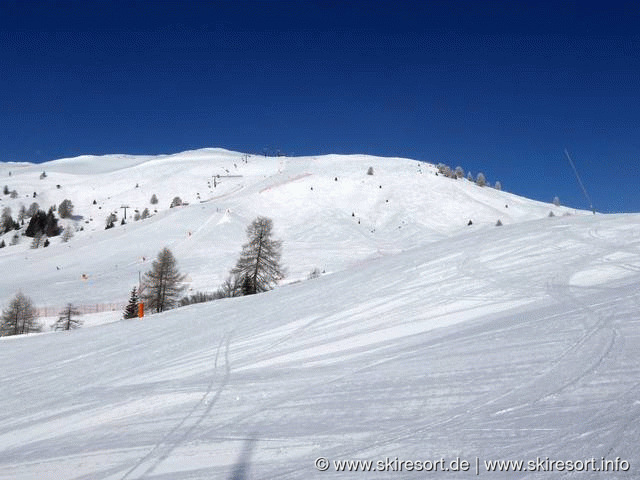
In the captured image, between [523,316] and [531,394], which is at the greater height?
[523,316]

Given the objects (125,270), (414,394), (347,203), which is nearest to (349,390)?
(414,394)

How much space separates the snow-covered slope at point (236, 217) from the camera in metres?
52.3

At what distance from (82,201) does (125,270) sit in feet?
281

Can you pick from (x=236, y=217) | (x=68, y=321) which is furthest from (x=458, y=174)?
(x=68, y=321)

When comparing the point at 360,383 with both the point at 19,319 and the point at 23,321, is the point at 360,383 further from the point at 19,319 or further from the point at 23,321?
the point at 19,319

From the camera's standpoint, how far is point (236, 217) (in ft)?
245

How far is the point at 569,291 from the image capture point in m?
9.41

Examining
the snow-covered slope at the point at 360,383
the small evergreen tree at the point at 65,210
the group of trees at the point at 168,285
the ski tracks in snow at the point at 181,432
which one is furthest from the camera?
the small evergreen tree at the point at 65,210

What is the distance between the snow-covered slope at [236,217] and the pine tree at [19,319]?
7.33 m

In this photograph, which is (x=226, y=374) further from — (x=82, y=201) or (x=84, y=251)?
(x=82, y=201)

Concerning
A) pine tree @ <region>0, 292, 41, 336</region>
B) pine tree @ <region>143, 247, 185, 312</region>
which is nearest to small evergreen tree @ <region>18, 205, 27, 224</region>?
pine tree @ <region>0, 292, 41, 336</region>

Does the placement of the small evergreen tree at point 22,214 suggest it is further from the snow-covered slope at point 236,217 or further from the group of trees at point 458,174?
the group of trees at point 458,174
